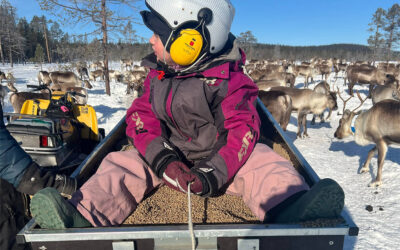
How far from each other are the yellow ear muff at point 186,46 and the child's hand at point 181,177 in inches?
30.3

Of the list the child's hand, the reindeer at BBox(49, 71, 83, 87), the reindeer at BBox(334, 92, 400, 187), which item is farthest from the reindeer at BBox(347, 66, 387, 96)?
the child's hand

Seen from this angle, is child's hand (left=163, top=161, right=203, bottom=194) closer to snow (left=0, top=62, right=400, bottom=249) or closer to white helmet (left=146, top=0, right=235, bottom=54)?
white helmet (left=146, top=0, right=235, bottom=54)

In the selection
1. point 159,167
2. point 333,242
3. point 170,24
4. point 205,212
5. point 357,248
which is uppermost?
point 170,24

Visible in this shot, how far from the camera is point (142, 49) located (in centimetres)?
7106

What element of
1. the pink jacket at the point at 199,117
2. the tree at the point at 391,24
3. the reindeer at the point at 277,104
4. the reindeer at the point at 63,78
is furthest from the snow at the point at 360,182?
the tree at the point at 391,24

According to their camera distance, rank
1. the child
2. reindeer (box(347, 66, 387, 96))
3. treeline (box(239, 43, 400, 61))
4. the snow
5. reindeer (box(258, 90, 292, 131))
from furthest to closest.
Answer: treeline (box(239, 43, 400, 61))
reindeer (box(347, 66, 387, 96))
reindeer (box(258, 90, 292, 131))
the snow
the child

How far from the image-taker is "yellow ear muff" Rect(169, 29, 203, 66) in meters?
1.89

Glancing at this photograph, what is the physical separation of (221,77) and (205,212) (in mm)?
980

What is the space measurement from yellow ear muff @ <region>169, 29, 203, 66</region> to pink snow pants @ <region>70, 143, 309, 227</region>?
81cm

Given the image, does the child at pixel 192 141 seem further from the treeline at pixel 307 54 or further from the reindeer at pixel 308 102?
the treeline at pixel 307 54

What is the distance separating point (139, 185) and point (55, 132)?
1.44 meters

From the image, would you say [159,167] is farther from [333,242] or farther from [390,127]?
[390,127]

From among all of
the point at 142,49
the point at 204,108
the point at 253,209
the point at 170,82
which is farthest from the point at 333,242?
the point at 142,49

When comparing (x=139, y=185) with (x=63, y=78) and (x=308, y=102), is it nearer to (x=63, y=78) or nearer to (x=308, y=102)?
(x=308, y=102)
